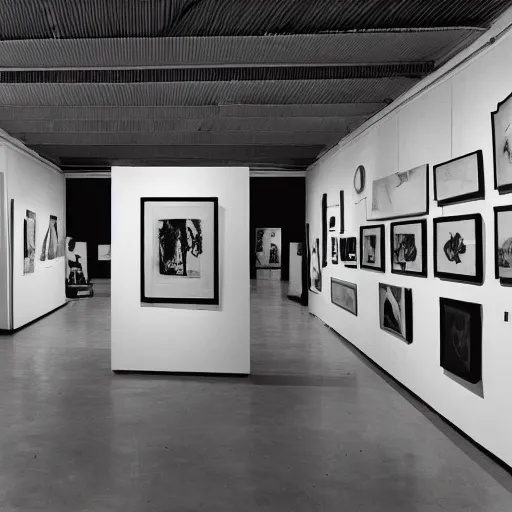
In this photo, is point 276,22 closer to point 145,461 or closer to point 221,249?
point 221,249

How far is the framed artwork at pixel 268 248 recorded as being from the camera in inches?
834

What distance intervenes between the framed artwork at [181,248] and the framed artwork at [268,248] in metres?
14.5

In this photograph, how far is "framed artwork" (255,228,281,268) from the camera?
21.2 meters

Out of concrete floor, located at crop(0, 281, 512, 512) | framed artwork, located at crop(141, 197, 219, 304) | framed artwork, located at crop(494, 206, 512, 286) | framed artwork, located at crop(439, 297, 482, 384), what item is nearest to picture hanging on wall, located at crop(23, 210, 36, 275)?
concrete floor, located at crop(0, 281, 512, 512)

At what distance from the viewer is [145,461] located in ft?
13.7

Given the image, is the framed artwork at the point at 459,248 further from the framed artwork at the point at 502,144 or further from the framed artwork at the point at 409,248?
the framed artwork at the point at 502,144

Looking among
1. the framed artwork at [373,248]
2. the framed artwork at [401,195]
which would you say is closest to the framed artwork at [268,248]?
the framed artwork at [373,248]

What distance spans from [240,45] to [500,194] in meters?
2.56

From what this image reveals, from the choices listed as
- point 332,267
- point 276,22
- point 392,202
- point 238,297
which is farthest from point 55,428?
point 332,267

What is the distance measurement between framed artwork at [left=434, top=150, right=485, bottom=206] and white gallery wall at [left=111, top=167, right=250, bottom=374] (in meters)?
2.31

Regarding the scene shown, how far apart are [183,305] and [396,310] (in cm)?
252

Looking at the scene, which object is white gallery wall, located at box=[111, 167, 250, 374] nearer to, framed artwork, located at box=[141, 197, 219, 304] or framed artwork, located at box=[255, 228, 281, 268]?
framed artwork, located at box=[141, 197, 219, 304]

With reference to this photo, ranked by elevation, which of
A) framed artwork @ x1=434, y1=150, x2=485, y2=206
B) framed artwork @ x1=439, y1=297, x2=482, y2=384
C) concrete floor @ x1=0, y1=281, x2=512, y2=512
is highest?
framed artwork @ x1=434, y1=150, x2=485, y2=206

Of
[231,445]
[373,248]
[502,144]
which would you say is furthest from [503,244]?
[373,248]
